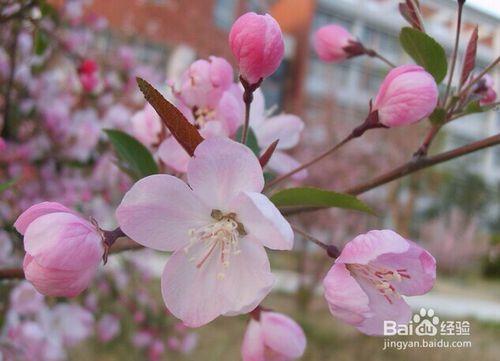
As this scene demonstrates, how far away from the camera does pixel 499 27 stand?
1593 centimetres

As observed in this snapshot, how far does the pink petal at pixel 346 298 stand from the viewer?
Result: 0.47 metres

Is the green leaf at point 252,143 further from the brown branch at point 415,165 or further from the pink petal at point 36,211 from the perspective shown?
the pink petal at point 36,211

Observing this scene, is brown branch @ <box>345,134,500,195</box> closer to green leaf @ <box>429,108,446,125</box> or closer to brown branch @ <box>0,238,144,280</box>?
green leaf @ <box>429,108,446,125</box>

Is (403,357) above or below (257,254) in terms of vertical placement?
below

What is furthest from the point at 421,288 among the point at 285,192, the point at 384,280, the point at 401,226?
the point at 401,226

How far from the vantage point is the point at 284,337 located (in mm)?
605

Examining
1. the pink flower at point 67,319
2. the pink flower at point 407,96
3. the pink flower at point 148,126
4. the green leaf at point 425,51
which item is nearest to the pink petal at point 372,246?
the pink flower at point 407,96

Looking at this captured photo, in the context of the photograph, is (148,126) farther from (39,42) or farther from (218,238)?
(39,42)

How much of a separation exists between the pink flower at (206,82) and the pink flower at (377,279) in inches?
9.9

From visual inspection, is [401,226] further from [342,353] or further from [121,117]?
[121,117]

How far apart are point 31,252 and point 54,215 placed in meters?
0.03

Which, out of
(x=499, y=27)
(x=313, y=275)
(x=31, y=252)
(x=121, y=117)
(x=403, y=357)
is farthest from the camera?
(x=499, y=27)

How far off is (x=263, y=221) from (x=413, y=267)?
153 millimetres

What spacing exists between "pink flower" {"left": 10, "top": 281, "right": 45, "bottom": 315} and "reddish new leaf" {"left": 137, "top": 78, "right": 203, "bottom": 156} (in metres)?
0.75
